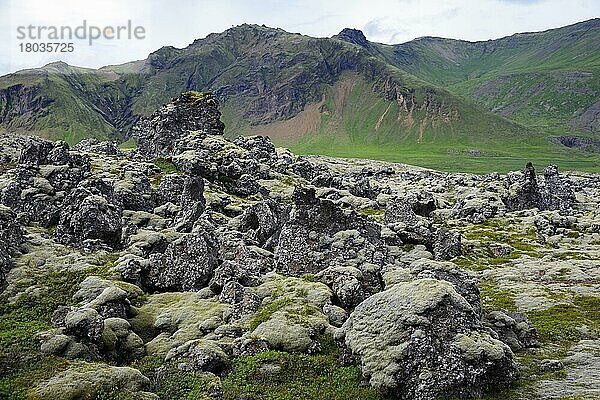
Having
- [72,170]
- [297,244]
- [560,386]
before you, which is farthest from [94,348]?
[72,170]

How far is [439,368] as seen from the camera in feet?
87.2

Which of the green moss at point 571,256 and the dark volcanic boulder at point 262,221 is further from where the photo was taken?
the green moss at point 571,256

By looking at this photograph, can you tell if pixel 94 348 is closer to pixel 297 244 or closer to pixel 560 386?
pixel 297 244

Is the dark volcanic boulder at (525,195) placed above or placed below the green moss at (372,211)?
above

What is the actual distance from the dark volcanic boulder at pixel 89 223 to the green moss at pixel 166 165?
52.4m

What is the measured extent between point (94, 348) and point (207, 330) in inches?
306

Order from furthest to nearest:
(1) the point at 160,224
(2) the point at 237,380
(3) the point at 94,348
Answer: (1) the point at 160,224
(3) the point at 94,348
(2) the point at 237,380

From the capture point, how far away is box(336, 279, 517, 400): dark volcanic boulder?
26.4 m

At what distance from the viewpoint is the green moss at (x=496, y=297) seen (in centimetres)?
4694

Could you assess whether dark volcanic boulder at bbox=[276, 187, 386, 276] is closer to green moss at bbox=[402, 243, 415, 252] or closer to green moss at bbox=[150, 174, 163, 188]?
green moss at bbox=[402, 243, 415, 252]

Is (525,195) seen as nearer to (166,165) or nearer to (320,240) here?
(166,165)

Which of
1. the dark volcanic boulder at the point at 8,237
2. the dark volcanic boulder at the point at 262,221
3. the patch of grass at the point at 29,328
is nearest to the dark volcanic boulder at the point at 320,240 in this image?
the dark volcanic boulder at the point at 262,221

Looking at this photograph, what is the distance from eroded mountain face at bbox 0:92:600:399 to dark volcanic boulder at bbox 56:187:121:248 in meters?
0.17

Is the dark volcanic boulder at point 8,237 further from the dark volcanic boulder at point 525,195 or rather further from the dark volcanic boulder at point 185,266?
the dark volcanic boulder at point 525,195
